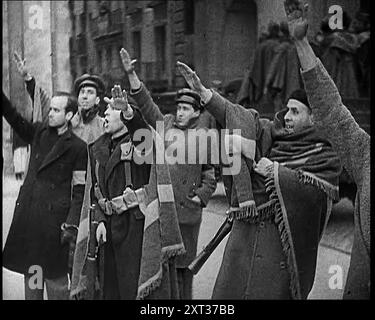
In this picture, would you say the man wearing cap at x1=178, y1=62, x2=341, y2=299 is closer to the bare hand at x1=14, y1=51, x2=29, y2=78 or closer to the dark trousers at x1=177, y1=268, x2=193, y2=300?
the dark trousers at x1=177, y1=268, x2=193, y2=300

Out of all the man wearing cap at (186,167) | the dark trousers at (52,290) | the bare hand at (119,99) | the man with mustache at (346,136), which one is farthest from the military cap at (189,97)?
the dark trousers at (52,290)

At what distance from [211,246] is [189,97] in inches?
26.7

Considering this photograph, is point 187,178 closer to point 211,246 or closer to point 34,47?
point 211,246

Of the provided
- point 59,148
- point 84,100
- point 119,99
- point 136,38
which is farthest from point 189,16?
point 59,148

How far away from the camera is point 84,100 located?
169 inches

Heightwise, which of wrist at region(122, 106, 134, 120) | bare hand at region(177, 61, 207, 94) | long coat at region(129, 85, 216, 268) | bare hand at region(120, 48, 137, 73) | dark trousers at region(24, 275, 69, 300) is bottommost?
dark trousers at region(24, 275, 69, 300)

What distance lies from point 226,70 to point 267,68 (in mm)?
190

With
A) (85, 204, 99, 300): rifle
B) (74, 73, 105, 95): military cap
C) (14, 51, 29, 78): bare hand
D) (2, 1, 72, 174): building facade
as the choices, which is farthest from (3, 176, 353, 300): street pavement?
(14, 51, 29, 78): bare hand

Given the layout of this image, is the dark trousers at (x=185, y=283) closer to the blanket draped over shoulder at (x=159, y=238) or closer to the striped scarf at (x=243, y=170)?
the blanket draped over shoulder at (x=159, y=238)

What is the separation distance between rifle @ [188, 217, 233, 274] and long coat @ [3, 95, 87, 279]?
624 mm

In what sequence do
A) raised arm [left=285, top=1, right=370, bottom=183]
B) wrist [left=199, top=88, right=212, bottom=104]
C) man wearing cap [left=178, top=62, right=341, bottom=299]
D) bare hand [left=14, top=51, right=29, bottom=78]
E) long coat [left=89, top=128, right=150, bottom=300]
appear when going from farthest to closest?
bare hand [left=14, top=51, right=29, bottom=78], long coat [left=89, top=128, right=150, bottom=300], wrist [left=199, top=88, right=212, bottom=104], man wearing cap [left=178, top=62, right=341, bottom=299], raised arm [left=285, top=1, right=370, bottom=183]

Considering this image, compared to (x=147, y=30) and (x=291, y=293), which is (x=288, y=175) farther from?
(x=147, y=30)

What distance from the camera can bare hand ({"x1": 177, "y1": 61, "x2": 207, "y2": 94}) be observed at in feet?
13.4
